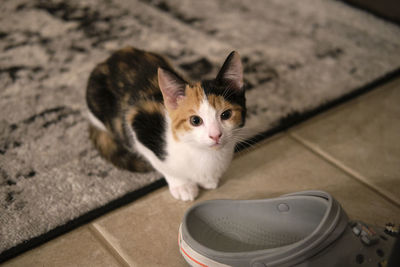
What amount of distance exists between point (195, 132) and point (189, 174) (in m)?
0.18

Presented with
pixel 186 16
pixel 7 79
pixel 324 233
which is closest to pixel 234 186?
pixel 324 233

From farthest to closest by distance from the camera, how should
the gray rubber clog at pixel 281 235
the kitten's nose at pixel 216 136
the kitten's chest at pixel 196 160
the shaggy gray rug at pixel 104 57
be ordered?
1. the shaggy gray rug at pixel 104 57
2. the kitten's chest at pixel 196 160
3. the kitten's nose at pixel 216 136
4. the gray rubber clog at pixel 281 235

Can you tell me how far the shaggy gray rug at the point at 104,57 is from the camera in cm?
117

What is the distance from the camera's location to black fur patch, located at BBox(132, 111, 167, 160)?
3.59 feet

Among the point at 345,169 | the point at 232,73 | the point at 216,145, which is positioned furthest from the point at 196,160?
the point at 345,169

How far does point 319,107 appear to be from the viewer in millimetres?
1525

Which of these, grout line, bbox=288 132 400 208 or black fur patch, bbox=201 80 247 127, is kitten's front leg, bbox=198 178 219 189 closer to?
black fur patch, bbox=201 80 247 127

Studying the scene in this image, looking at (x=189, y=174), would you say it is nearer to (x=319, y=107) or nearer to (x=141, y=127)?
(x=141, y=127)

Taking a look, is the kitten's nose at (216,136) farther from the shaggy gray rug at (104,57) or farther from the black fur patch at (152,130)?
the shaggy gray rug at (104,57)

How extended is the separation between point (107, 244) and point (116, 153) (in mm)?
309

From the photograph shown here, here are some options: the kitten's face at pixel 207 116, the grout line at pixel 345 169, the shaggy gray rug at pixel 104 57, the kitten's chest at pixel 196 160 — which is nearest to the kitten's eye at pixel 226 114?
the kitten's face at pixel 207 116

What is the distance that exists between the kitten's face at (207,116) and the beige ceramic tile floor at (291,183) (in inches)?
10.4

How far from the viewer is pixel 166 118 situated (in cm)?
109

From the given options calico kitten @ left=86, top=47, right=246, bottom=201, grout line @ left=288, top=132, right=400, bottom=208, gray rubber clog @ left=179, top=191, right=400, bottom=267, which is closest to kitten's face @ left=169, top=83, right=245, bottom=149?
calico kitten @ left=86, top=47, right=246, bottom=201
